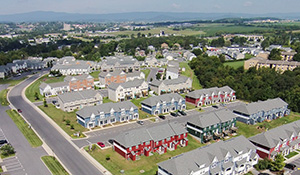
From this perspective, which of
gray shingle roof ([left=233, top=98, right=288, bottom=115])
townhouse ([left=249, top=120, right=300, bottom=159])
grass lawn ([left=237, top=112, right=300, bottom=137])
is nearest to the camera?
townhouse ([left=249, top=120, right=300, bottom=159])

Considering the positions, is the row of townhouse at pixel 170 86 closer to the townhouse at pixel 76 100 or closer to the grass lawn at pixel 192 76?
the grass lawn at pixel 192 76

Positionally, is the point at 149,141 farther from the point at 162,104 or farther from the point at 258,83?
the point at 258,83

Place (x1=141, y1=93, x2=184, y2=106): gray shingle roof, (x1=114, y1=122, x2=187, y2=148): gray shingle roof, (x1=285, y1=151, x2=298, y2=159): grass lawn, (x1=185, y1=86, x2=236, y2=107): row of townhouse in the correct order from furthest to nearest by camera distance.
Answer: (x1=185, y1=86, x2=236, y2=107): row of townhouse, (x1=141, y1=93, x2=184, y2=106): gray shingle roof, (x1=285, y1=151, x2=298, y2=159): grass lawn, (x1=114, y1=122, x2=187, y2=148): gray shingle roof

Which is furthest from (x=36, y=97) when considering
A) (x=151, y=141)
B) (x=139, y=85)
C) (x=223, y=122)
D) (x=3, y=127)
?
(x=223, y=122)

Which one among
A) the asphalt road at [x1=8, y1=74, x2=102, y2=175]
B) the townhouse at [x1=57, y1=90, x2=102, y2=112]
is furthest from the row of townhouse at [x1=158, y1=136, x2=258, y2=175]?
the townhouse at [x1=57, y1=90, x2=102, y2=112]

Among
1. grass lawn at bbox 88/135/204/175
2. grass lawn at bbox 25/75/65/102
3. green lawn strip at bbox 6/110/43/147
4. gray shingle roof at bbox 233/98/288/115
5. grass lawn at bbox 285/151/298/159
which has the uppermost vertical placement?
gray shingle roof at bbox 233/98/288/115

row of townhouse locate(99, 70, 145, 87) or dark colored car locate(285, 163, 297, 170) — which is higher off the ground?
row of townhouse locate(99, 70, 145, 87)

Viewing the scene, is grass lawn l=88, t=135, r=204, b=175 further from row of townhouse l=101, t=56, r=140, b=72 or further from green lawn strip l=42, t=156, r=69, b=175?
row of townhouse l=101, t=56, r=140, b=72

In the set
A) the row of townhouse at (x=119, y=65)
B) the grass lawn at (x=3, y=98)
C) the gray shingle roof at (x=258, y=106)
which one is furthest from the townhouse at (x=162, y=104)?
the row of townhouse at (x=119, y=65)

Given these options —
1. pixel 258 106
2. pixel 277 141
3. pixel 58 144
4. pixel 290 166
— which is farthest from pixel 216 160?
pixel 258 106
